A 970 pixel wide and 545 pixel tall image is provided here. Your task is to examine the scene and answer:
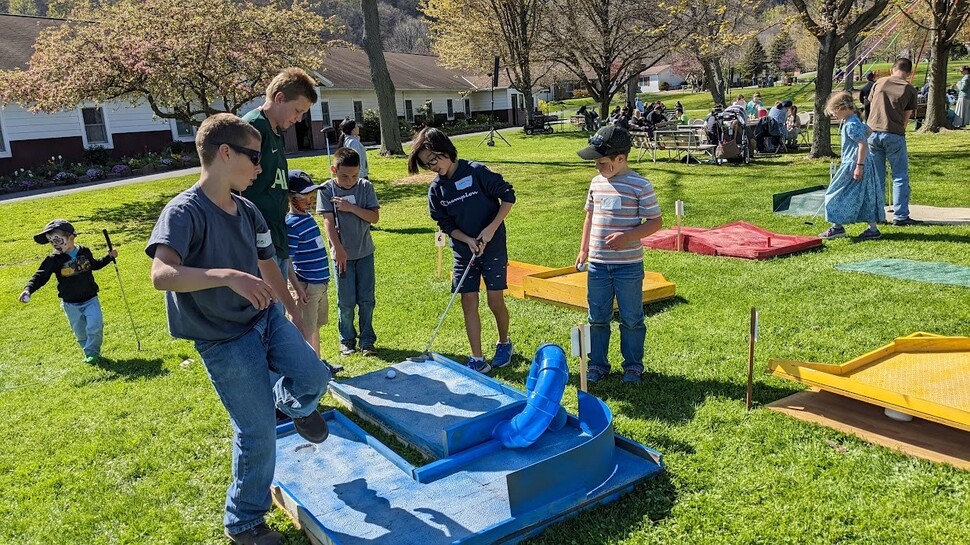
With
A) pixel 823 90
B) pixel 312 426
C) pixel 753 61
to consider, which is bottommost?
pixel 312 426

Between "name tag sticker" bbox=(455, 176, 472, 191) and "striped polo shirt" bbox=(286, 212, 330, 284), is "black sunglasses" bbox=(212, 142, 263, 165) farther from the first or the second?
"striped polo shirt" bbox=(286, 212, 330, 284)

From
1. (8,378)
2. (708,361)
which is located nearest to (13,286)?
(8,378)

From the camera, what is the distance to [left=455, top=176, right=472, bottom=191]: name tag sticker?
502 centimetres

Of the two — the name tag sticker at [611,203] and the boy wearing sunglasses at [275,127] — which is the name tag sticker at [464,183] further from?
the boy wearing sunglasses at [275,127]

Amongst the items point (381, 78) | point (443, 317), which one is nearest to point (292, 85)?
point (443, 317)

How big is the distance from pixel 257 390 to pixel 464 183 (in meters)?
2.42

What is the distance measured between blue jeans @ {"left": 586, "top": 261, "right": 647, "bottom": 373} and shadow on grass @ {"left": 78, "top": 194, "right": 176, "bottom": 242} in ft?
38.9

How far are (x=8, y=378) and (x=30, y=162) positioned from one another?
22.0 m

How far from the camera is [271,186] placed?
171 inches

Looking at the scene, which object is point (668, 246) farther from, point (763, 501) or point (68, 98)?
point (68, 98)

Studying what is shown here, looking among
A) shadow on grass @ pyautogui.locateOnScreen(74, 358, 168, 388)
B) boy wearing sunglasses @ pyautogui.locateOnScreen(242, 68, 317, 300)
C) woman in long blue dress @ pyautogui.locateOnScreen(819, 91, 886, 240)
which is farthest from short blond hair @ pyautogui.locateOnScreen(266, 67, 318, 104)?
woman in long blue dress @ pyautogui.locateOnScreen(819, 91, 886, 240)

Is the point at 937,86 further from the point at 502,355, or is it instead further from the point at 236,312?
the point at 236,312

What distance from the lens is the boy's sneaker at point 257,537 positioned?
126 inches

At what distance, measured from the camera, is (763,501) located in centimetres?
330
